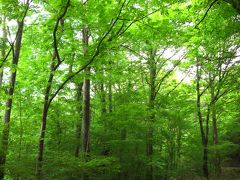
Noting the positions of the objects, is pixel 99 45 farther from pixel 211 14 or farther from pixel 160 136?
pixel 160 136

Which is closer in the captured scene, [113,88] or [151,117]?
[151,117]

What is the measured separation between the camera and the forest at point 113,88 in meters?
8.02

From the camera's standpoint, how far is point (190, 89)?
58.3 feet

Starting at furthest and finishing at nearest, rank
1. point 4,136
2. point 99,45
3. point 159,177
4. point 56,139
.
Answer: point 159,177 → point 56,139 → point 4,136 → point 99,45

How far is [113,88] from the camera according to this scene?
20.9 meters

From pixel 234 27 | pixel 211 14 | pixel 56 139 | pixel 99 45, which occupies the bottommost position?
pixel 56 139

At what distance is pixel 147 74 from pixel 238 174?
1191 centimetres

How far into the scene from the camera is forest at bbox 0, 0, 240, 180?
8.02 m

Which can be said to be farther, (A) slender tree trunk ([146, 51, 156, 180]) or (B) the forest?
(A) slender tree trunk ([146, 51, 156, 180])

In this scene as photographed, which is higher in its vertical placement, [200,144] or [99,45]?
[99,45]

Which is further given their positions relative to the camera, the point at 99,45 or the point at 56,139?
the point at 56,139

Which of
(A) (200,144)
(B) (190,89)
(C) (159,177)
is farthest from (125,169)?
(B) (190,89)

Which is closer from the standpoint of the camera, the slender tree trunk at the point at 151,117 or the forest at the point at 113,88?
the forest at the point at 113,88

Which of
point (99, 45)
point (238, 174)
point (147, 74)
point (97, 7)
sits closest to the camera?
point (99, 45)
